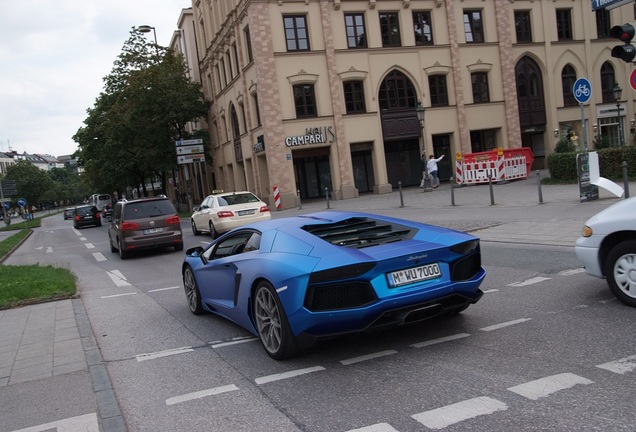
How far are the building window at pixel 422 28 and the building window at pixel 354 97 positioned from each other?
488 centimetres

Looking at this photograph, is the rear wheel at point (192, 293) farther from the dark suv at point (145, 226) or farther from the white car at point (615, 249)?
the dark suv at point (145, 226)

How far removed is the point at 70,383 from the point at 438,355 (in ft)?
10.7

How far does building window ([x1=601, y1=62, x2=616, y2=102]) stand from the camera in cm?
3855

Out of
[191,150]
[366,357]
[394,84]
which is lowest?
[366,357]

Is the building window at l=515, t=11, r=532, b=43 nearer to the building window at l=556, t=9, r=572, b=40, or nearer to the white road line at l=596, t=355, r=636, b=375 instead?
the building window at l=556, t=9, r=572, b=40

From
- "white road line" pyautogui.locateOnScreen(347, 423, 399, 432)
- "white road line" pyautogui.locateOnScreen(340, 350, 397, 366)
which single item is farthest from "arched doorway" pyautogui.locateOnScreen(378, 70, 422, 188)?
"white road line" pyautogui.locateOnScreen(347, 423, 399, 432)

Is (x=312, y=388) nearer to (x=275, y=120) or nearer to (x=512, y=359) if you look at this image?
(x=512, y=359)

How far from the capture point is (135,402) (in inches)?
172

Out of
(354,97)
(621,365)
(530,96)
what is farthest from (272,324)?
(530,96)

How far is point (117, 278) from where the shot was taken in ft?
39.7

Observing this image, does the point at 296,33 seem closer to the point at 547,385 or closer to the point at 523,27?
the point at 523,27

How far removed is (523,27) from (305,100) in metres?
16.3

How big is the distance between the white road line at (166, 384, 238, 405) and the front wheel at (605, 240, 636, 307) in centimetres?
398

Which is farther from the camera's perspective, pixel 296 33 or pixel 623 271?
pixel 296 33
